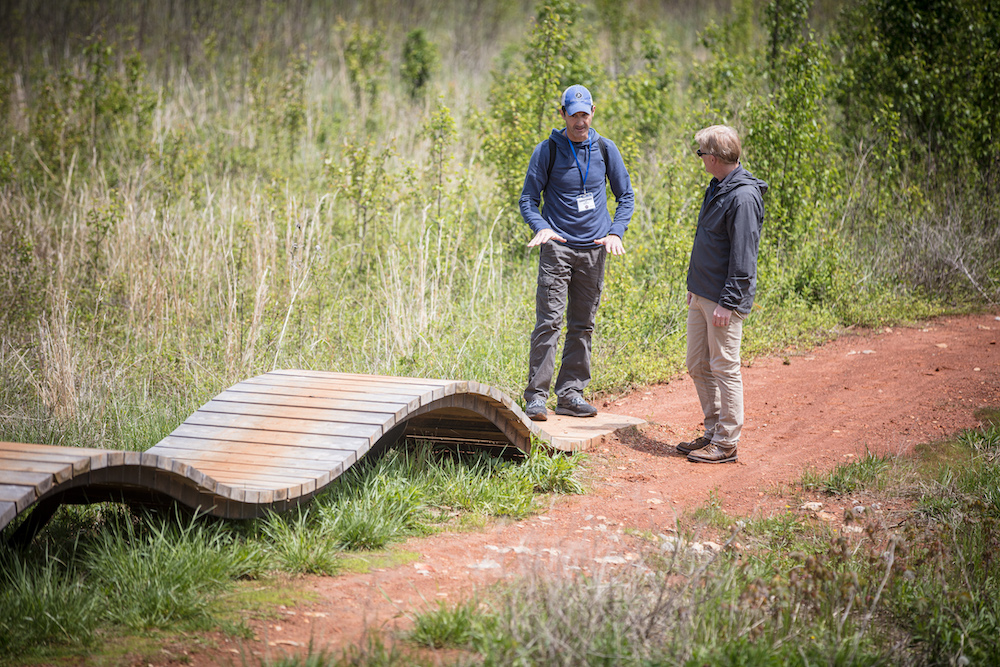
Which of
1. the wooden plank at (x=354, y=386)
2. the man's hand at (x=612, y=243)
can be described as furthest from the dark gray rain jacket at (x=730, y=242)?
the wooden plank at (x=354, y=386)

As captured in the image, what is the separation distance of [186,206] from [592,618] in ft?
25.7

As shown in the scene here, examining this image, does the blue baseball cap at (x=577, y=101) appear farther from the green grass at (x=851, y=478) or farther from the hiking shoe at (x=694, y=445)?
the green grass at (x=851, y=478)

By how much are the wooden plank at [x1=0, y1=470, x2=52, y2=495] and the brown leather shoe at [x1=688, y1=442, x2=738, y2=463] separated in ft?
11.6

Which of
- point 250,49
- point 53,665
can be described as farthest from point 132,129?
point 53,665

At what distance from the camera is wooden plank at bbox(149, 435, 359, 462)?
389cm

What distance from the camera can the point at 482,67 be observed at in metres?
16.8

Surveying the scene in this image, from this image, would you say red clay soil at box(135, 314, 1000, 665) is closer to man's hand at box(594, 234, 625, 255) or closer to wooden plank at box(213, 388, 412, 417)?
wooden plank at box(213, 388, 412, 417)

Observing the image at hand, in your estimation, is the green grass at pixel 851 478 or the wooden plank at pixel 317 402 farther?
the green grass at pixel 851 478

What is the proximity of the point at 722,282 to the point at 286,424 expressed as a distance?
257cm

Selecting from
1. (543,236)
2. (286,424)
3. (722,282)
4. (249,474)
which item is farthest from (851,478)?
(249,474)

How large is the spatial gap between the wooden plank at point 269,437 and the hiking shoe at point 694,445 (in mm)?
2255

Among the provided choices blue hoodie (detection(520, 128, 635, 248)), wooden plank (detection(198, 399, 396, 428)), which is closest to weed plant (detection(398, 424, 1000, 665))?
wooden plank (detection(198, 399, 396, 428))

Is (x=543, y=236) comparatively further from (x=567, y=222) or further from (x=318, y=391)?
(x=318, y=391)

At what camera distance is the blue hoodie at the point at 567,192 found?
5.39 meters
